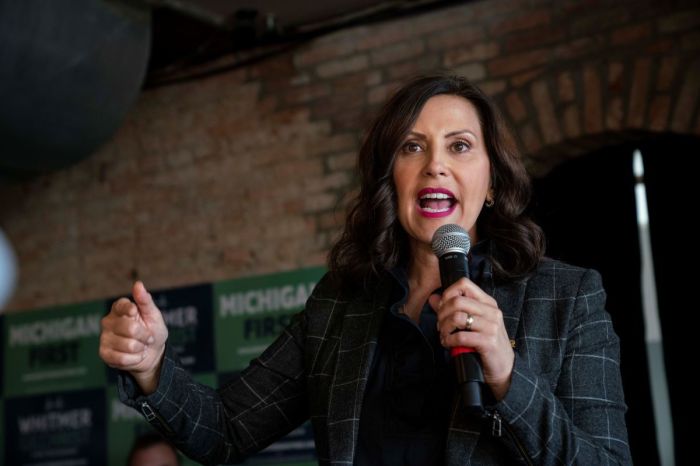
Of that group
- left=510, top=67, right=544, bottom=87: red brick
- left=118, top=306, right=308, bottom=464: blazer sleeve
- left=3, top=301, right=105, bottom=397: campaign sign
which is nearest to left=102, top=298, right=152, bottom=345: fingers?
left=118, top=306, right=308, bottom=464: blazer sleeve

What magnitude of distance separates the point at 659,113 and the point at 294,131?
6.09 ft

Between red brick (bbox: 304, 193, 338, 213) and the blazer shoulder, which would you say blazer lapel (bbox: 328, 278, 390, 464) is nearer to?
the blazer shoulder

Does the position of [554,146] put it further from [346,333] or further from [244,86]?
[346,333]

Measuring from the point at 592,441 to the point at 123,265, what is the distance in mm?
4108

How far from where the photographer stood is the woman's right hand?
4.95ft

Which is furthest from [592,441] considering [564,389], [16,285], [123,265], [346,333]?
[16,285]

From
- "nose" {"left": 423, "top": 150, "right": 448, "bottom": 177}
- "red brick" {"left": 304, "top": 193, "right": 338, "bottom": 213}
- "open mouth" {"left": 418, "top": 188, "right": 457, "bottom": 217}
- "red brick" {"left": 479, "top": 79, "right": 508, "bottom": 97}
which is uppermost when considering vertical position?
"red brick" {"left": 479, "top": 79, "right": 508, "bottom": 97}

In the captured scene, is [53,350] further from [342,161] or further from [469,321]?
[469,321]

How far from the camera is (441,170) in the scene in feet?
5.51

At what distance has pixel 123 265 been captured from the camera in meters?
5.18

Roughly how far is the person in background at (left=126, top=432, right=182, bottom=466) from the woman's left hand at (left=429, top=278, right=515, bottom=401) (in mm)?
3257

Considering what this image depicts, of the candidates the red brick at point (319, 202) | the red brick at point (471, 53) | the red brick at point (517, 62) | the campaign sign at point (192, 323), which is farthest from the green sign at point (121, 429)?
the red brick at point (517, 62)

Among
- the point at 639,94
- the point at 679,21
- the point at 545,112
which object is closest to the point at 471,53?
the point at 545,112

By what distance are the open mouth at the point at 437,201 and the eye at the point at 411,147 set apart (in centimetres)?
11
